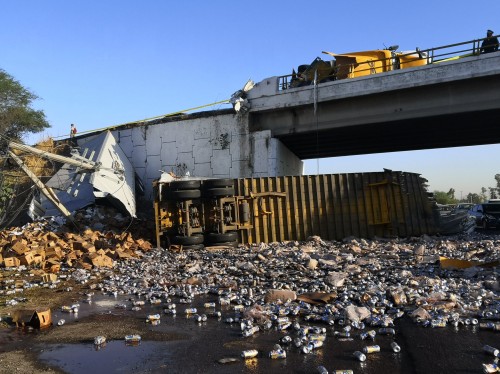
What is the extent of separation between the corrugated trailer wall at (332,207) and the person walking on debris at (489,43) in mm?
7320

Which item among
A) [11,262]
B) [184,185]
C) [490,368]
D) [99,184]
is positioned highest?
[99,184]

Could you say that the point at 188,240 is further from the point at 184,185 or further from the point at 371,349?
the point at 371,349

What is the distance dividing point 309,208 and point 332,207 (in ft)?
2.88

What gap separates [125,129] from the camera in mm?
24969

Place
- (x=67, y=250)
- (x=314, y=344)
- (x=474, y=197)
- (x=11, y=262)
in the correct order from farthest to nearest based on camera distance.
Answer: (x=474, y=197) < (x=67, y=250) < (x=11, y=262) < (x=314, y=344)

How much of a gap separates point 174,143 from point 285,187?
32.7 ft

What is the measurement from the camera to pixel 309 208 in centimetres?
1573

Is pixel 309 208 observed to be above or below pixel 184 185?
below

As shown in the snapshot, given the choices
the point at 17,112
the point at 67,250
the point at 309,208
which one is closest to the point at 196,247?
the point at 67,250

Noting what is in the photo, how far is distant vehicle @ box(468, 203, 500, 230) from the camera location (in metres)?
21.8

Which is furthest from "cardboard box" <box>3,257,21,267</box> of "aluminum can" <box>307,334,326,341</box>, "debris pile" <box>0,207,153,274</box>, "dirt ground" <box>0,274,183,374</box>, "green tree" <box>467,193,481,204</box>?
"green tree" <box>467,193,481,204</box>

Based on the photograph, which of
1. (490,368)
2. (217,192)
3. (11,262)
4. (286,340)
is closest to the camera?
(490,368)

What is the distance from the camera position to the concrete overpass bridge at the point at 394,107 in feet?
59.3

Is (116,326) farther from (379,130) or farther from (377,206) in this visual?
(379,130)
